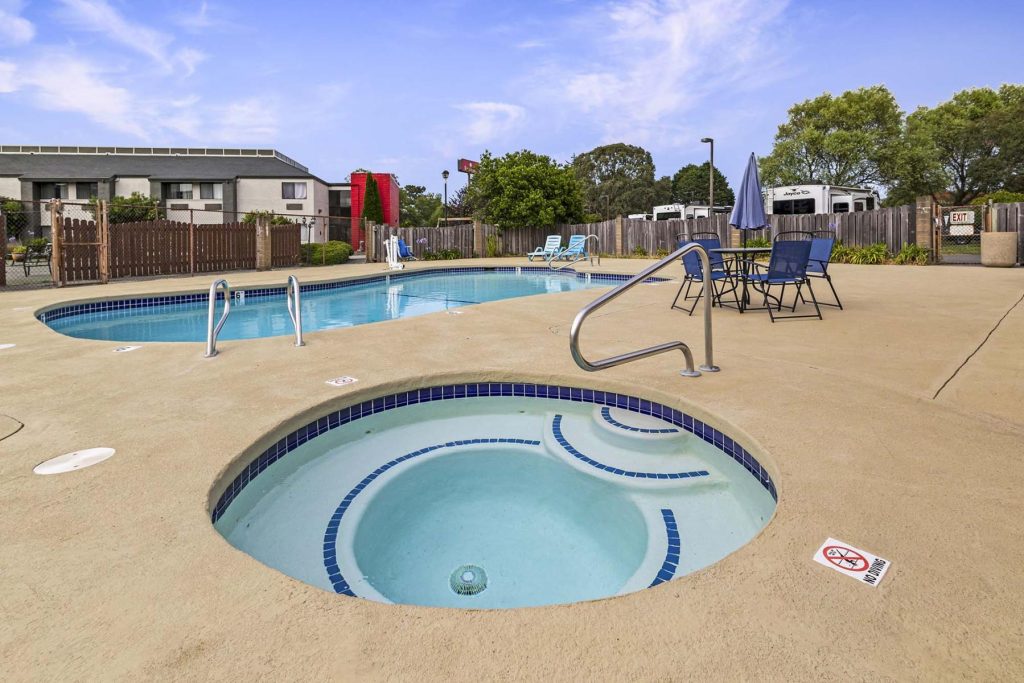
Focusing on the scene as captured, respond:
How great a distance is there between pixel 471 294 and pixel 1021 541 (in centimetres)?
965

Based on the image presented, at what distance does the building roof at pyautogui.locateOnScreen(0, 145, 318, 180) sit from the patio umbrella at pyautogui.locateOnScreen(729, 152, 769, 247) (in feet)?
98.6

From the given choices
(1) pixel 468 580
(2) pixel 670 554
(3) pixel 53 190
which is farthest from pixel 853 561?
(3) pixel 53 190

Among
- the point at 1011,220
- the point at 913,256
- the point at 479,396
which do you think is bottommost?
the point at 479,396

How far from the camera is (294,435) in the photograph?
286 cm

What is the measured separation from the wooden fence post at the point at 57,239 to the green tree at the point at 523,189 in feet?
45.9

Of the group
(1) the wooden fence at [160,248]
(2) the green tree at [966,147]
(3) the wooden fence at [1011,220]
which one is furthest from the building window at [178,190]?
(2) the green tree at [966,147]

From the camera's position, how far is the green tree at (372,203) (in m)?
32.4

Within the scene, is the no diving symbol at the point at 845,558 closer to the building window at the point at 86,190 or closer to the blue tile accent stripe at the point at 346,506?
the blue tile accent stripe at the point at 346,506

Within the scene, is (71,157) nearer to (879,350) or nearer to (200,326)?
(200,326)

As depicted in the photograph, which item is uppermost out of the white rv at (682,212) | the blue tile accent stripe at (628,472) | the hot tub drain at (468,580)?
the white rv at (682,212)

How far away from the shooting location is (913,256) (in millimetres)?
13359

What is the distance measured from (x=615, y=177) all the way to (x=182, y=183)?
121 feet

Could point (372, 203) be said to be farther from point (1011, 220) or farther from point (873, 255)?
point (1011, 220)

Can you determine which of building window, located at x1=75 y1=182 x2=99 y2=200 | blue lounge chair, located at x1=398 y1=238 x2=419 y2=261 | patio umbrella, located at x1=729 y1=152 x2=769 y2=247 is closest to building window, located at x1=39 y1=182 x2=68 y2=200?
building window, located at x1=75 y1=182 x2=99 y2=200
